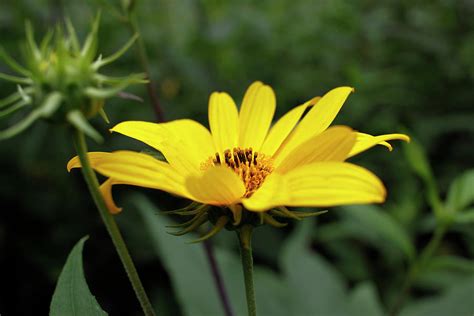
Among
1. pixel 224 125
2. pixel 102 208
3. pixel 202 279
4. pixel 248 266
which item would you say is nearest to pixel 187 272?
pixel 202 279

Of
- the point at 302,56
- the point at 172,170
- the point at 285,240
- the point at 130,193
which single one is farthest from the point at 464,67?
the point at 172,170

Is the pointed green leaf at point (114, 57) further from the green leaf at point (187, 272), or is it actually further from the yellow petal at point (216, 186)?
the green leaf at point (187, 272)

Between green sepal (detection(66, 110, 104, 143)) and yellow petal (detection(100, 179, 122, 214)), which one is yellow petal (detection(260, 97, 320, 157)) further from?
green sepal (detection(66, 110, 104, 143))

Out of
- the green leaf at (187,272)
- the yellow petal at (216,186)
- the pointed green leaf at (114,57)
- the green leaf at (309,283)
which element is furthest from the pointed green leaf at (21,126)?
the green leaf at (309,283)

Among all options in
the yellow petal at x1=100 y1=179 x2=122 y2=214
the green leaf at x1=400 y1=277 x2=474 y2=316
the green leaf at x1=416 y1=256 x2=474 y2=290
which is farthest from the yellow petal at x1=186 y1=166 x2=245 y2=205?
the green leaf at x1=416 y1=256 x2=474 y2=290

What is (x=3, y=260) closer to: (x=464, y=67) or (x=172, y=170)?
(x=172, y=170)

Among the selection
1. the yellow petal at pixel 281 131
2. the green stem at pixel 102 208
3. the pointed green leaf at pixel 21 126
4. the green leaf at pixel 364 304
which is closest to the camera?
the pointed green leaf at pixel 21 126

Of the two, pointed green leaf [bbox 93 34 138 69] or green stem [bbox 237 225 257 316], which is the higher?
pointed green leaf [bbox 93 34 138 69]

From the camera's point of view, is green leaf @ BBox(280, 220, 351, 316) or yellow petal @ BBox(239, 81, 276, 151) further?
green leaf @ BBox(280, 220, 351, 316)
